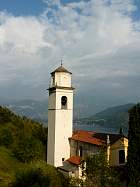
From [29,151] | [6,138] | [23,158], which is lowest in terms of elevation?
[23,158]

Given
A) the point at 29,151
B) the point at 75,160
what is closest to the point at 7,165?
the point at 29,151

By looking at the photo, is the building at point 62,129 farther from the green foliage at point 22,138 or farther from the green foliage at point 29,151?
the green foliage at point 22,138

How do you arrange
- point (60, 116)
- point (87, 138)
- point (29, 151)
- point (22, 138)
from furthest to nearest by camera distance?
point (22, 138) < point (29, 151) < point (60, 116) < point (87, 138)

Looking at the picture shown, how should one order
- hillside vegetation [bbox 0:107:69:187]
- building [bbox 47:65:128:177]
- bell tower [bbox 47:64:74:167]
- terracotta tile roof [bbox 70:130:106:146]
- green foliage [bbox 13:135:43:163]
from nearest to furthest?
hillside vegetation [bbox 0:107:69:187], terracotta tile roof [bbox 70:130:106:146], building [bbox 47:65:128:177], bell tower [bbox 47:64:74:167], green foliage [bbox 13:135:43:163]

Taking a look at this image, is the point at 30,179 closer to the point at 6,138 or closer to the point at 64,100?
the point at 64,100

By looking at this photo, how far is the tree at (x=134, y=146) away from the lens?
33.7 m

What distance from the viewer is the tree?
33.7m

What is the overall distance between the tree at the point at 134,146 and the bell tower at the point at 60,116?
49.6 feet

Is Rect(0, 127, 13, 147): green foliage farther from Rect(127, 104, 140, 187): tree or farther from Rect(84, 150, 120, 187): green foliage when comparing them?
Rect(84, 150, 120, 187): green foliage

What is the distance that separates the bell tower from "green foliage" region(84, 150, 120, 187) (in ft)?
67.0

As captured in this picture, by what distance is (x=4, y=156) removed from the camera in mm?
53156

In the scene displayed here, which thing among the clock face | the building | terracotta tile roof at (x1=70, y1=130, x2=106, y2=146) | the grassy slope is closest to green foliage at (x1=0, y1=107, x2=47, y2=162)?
the grassy slope

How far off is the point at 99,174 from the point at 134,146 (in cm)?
748

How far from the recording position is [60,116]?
163 feet
